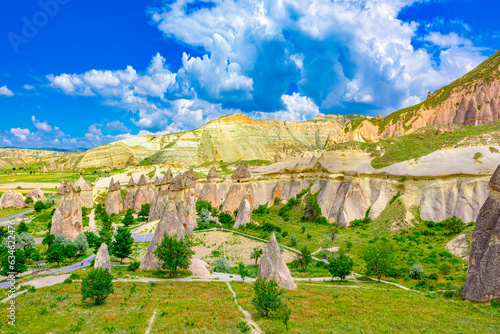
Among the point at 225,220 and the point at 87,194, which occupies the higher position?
the point at 87,194

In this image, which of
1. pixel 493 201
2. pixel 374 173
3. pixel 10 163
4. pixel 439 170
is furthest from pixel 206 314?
pixel 10 163

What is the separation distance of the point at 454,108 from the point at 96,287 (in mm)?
116587

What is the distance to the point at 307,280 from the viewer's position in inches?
1232

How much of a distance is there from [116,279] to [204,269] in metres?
8.97

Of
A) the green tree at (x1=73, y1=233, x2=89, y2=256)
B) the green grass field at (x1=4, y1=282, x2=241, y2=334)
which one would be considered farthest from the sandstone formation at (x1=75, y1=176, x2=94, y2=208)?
the green grass field at (x1=4, y1=282, x2=241, y2=334)

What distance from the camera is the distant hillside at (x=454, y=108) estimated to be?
297ft

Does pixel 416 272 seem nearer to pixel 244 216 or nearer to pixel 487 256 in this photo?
pixel 487 256

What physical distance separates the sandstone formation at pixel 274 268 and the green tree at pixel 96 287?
476 inches

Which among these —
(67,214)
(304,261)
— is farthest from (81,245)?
(304,261)

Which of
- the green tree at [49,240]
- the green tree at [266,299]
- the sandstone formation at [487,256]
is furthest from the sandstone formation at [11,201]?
the sandstone formation at [487,256]

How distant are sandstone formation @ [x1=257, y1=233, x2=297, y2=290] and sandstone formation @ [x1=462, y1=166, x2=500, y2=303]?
13.5 metres

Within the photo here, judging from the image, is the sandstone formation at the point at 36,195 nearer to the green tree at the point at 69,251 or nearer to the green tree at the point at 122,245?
the green tree at the point at 69,251

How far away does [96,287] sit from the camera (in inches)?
811

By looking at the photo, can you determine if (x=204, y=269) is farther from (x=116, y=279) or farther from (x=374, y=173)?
(x=374, y=173)
